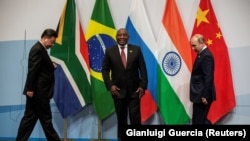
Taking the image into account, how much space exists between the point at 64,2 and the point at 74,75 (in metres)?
0.91

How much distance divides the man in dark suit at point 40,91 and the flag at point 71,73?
2.35 feet

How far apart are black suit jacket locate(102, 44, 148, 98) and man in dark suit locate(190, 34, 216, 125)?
49 cm

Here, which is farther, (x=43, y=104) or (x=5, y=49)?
(x=5, y=49)

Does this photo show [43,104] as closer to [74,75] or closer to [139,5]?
[74,75]

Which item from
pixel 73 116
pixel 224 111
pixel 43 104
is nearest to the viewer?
pixel 43 104

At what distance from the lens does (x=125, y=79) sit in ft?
10.6

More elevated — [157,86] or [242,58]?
[242,58]

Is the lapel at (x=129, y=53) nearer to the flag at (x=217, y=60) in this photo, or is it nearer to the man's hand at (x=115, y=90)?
the man's hand at (x=115, y=90)

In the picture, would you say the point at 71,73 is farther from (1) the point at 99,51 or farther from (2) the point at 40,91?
(2) the point at 40,91

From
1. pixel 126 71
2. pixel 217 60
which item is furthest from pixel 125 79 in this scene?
pixel 217 60

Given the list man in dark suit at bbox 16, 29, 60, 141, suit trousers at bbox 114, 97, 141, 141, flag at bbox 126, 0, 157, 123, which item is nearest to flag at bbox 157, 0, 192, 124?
flag at bbox 126, 0, 157, 123

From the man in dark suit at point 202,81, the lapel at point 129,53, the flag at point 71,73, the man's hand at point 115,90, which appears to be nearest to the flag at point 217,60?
the man in dark suit at point 202,81

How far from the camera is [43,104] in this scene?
3188mm

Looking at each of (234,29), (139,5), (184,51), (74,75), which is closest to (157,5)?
(139,5)
